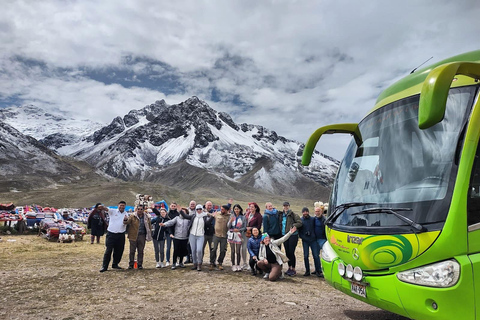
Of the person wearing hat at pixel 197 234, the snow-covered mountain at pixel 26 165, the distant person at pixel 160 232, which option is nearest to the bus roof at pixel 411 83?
the person wearing hat at pixel 197 234

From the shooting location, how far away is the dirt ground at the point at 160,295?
609 cm

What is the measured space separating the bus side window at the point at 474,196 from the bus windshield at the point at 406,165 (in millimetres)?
183

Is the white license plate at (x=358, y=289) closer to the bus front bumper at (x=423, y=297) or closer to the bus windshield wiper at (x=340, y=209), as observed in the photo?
the bus front bumper at (x=423, y=297)

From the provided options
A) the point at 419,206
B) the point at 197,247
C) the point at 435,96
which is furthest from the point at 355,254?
the point at 197,247

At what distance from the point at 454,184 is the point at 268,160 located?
162 m

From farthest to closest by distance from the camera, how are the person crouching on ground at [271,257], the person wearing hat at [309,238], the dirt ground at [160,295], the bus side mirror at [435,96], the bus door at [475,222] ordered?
the person wearing hat at [309,238], the person crouching on ground at [271,257], the dirt ground at [160,295], the bus door at [475,222], the bus side mirror at [435,96]

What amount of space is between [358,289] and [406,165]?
1.79 m

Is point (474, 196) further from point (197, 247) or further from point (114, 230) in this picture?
point (114, 230)

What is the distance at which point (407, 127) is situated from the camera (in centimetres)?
437

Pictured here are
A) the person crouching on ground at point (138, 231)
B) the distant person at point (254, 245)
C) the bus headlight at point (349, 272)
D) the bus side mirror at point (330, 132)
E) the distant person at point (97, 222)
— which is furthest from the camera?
the distant person at point (97, 222)

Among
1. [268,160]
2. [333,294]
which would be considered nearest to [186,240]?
[333,294]

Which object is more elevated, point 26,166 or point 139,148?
point 139,148

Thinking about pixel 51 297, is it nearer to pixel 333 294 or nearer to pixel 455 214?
pixel 333 294

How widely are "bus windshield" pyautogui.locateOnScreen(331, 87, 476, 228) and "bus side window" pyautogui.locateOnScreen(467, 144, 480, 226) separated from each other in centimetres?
18
